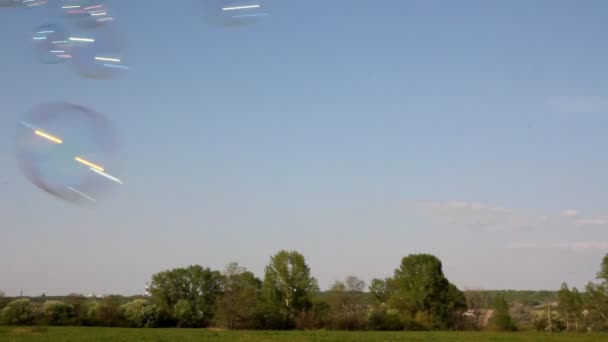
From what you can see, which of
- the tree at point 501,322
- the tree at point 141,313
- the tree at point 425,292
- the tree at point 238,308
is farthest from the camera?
the tree at point 425,292

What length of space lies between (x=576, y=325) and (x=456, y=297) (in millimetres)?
15338

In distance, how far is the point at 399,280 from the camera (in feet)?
270

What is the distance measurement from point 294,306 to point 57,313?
85.7 feet

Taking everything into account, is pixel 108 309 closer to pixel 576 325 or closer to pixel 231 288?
pixel 231 288

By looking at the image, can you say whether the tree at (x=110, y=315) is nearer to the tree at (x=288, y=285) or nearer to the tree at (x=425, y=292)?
the tree at (x=288, y=285)

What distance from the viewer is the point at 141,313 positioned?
230 ft

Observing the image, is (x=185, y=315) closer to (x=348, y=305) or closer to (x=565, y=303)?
(x=348, y=305)

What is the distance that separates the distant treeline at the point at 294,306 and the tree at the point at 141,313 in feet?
0.36

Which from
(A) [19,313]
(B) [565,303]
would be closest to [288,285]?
(A) [19,313]

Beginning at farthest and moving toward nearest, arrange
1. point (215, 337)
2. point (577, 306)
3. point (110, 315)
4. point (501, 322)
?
point (577, 306) → point (501, 322) → point (110, 315) → point (215, 337)

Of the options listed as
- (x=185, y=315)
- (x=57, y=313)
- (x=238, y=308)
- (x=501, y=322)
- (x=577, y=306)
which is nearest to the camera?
(x=238, y=308)

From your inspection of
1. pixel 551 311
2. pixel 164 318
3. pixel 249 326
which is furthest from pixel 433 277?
pixel 164 318

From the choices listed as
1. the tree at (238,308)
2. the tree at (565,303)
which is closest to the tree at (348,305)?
the tree at (238,308)

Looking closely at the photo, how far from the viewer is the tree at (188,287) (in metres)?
79.8
